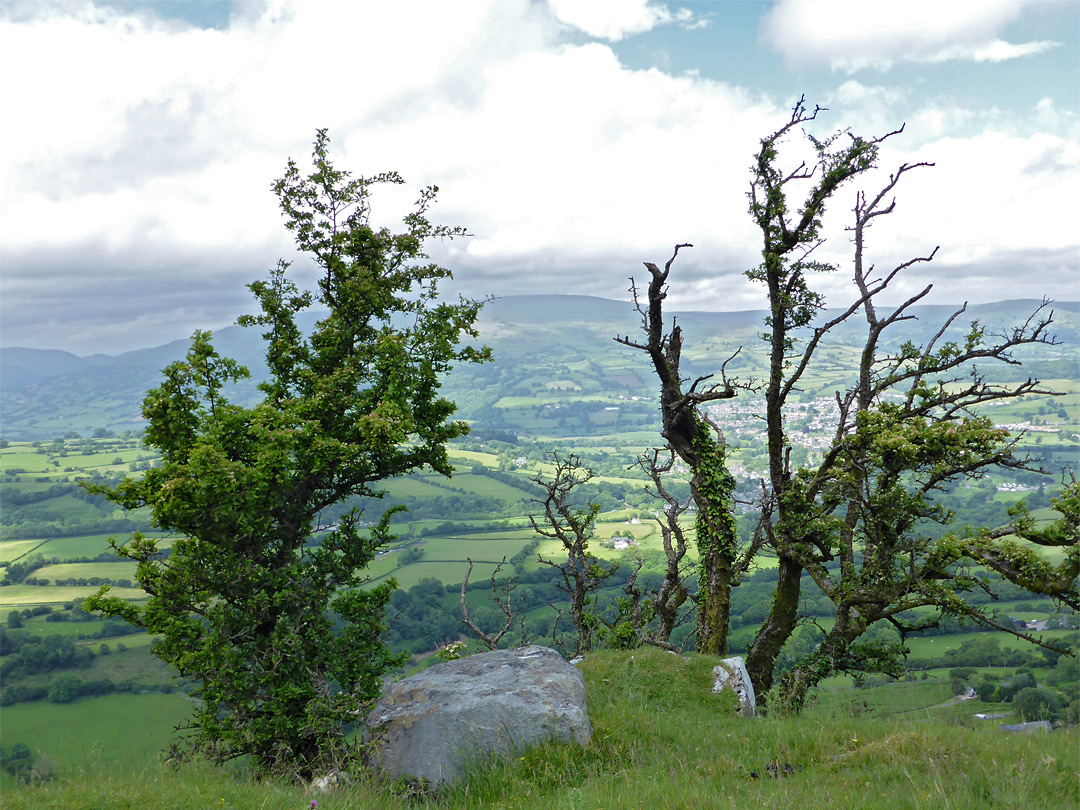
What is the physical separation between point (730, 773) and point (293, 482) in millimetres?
10978

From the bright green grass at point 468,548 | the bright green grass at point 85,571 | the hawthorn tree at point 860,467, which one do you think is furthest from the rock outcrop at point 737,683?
the bright green grass at point 85,571

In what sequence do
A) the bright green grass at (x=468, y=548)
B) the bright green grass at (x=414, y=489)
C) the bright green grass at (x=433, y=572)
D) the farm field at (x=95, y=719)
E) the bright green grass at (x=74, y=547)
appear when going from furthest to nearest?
1. the bright green grass at (x=414, y=489)
2. the bright green grass at (x=74, y=547)
3. the bright green grass at (x=468, y=548)
4. the bright green grass at (x=433, y=572)
5. the farm field at (x=95, y=719)

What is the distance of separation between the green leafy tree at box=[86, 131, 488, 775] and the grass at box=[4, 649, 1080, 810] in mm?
3238

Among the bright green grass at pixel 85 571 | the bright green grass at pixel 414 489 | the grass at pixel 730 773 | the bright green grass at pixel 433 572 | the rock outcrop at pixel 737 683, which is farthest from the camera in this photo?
the bright green grass at pixel 414 489

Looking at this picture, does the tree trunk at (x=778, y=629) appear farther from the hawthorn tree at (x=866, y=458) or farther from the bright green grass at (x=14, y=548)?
the bright green grass at (x=14, y=548)

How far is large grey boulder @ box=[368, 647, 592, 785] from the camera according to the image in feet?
27.2

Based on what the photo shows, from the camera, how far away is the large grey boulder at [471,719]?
8.28m

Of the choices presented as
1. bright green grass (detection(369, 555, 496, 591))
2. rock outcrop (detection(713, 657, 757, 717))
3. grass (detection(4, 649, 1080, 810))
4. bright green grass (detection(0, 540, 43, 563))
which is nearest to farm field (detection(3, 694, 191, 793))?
bright green grass (detection(369, 555, 496, 591))

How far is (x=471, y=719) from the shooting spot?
8.62 metres

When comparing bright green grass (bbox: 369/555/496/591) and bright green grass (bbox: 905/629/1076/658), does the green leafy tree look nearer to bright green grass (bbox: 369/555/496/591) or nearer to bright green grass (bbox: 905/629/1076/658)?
bright green grass (bbox: 905/629/1076/658)

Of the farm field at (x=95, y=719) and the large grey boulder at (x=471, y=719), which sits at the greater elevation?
the large grey boulder at (x=471, y=719)

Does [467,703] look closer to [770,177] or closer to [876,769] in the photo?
[876,769]

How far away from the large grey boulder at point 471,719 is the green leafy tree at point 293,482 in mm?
1442

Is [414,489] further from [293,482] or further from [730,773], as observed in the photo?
[730,773]
